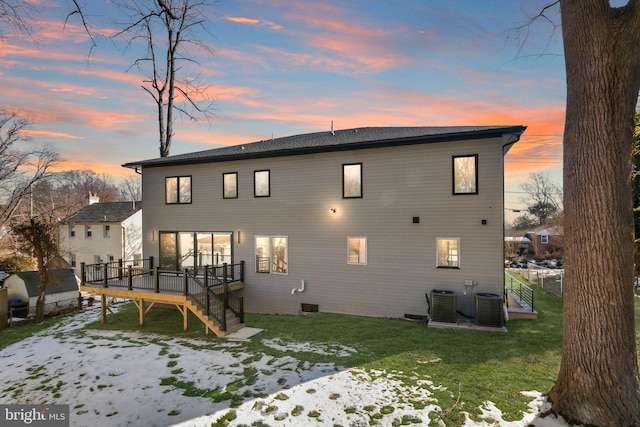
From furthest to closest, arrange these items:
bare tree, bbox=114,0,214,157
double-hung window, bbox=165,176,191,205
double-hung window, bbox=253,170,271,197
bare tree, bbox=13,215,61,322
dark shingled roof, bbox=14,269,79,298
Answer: bare tree, bbox=114,0,214,157, dark shingled roof, bbox=14,269,79,298, double-hung window, bbox=165,176,191,205, bare tree, bbox=13,215,61,322, double-hung window, bbox=253,170,271,197

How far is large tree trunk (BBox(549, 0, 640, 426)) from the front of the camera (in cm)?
390

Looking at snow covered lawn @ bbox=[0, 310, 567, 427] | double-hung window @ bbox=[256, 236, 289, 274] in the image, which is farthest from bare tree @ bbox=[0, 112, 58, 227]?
double-hung window @ bbox=[256, 236, 289, 274]

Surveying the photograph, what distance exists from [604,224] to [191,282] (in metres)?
10.1

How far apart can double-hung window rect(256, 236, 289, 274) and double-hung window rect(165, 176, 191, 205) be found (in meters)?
3.81

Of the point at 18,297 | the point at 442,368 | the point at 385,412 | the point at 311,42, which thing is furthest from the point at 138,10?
the point at 18,297

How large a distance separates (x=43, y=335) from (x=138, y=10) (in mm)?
10246

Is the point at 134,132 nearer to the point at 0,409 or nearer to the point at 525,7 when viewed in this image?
the point at 0,409

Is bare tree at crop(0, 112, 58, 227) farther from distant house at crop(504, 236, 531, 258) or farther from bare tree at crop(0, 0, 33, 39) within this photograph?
distant house at crop(504, 236, 531, 258)

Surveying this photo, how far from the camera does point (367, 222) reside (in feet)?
33.8

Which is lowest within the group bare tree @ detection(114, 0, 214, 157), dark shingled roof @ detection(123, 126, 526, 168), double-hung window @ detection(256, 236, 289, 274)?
double-hung window @ detection(256, 236, 289, 274)

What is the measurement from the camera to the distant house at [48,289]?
46.1 ft

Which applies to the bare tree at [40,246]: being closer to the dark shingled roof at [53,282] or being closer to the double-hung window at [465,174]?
the dark shingled roof at [53,282]

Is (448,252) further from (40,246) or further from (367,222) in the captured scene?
(40,246)

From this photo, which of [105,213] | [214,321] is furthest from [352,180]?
[105,213]
